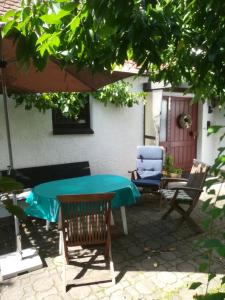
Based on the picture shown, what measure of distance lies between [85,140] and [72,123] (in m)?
0.49

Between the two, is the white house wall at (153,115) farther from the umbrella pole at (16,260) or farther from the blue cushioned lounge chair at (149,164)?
the umbrella pole at (16,260)

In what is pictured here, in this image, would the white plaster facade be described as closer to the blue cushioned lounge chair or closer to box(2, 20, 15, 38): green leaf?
the blue cushioned lounge chair

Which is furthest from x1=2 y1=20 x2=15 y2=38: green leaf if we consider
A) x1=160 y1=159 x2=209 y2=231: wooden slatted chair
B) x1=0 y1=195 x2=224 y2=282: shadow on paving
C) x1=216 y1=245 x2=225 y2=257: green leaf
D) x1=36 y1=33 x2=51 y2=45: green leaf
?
x1=160 y1=159 x2=209 y2=231: wooden slatted chair

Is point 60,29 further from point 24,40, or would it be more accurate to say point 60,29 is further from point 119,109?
point 119,109

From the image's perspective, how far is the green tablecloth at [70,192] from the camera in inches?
134

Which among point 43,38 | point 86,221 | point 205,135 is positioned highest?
point 43,38

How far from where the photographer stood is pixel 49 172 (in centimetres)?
548

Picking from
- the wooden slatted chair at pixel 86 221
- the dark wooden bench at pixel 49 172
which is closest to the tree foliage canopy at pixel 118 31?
the wooden slatted chair at pixel 86 221

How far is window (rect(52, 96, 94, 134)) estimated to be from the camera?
5.76 meters

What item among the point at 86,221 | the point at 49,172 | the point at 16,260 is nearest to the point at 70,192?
the point at 86,221

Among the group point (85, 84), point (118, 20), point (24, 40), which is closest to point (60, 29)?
point (24, 40)

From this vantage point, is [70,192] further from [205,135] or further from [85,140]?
[205,135]

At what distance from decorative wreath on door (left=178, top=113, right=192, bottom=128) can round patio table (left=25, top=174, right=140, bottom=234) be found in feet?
12.8

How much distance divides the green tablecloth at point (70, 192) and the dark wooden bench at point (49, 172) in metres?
1.22
